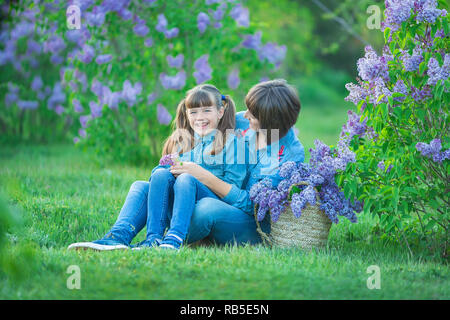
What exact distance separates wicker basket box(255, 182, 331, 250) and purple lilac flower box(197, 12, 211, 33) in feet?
9.12

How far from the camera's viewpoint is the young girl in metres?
3.34

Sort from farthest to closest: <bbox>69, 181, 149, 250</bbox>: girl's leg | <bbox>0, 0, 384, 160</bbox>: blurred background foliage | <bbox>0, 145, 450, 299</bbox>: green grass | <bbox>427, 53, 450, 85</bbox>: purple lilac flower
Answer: <bbox>0, 0, 384, 160</bbox>: blurred background foliage < <bbox>69, 181, 149, 250</bbox>: girl's leg < <bbox>427, 53, 450, 85</bbox>: purple lilac flower < <bbox>0, 145, 450, 299</bbox>: green grass

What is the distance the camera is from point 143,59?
18.9ft

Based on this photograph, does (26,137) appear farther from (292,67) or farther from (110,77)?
(292,67)

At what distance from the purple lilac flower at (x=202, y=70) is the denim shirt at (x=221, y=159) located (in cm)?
191

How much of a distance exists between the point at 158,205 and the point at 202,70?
2.47 metres

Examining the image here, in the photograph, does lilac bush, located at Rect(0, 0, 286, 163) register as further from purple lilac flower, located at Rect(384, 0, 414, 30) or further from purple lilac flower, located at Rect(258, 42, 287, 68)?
purple lilac flower, located at Rect(384, 0, 414, 30)

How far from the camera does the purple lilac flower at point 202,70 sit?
5.57 m

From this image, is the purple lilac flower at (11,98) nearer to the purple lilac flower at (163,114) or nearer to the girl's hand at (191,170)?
the purple lilac flower at (163,114)

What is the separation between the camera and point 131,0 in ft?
18.4

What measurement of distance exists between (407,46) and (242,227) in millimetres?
1450

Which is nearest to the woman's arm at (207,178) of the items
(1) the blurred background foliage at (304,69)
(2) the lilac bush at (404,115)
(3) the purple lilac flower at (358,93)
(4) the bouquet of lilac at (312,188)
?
(4) the bouquet of lilac at (312,188)

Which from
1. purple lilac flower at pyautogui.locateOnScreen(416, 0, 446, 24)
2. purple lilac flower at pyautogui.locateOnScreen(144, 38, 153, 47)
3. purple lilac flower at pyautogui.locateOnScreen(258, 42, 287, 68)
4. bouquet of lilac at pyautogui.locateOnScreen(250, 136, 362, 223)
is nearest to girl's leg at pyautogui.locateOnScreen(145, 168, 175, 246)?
bouquet of lilac at pyautogui.locateOnScreen(250, 136, 362, 223)
